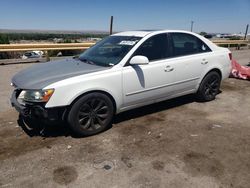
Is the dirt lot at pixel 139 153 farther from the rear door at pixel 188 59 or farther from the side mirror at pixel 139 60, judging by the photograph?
the side mirror at pixel 139 60

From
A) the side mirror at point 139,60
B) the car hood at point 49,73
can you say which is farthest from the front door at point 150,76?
the car hood at point 49,73

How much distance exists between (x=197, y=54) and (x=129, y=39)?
1569mm

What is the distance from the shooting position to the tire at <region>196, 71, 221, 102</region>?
18.8 feet

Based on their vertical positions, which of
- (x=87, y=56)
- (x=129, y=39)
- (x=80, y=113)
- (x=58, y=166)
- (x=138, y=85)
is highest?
(x=129, y=39)

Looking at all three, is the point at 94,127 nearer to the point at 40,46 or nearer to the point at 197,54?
the point at 197,54

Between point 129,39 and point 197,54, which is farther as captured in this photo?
point 197,54

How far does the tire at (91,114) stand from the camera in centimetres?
390

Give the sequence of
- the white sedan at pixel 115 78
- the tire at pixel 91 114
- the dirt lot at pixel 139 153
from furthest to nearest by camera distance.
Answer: the tire at pixel 91 114
the white sedan at pixel 115 78
the dirt lot at pixel 139 153

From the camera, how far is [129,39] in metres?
4.83

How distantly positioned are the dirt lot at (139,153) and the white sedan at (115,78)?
421mm

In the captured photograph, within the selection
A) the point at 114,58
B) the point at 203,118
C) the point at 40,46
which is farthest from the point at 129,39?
the point at 40,46

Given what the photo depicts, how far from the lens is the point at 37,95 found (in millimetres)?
3719

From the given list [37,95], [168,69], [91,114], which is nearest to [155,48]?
[168,69]

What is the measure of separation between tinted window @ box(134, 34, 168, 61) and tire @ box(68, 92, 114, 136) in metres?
1.07
